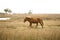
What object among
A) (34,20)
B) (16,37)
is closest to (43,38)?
(16,37)

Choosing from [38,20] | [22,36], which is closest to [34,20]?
[38,20]

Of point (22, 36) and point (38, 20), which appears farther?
point (38, 20)

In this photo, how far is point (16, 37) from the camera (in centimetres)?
809

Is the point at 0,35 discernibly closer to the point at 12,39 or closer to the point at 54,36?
the point at 12,39

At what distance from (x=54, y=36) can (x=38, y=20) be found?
673 centimetres

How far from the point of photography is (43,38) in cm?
788

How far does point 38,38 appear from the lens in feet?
25.8

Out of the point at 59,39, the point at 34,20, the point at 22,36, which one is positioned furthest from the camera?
the point at 34,20

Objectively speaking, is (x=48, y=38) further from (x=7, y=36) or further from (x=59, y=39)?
(x=7, y=36)

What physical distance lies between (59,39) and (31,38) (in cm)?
144

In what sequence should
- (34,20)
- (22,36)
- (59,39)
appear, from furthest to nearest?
(34,20) → (22,36) → (59,39)

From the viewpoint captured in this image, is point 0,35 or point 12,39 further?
point 0,35

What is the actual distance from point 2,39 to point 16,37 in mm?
767

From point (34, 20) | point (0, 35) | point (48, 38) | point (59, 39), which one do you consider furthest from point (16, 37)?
point (34, 20)
